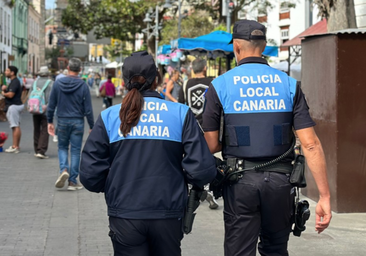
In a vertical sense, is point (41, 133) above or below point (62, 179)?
above

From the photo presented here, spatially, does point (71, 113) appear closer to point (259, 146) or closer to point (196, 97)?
point (196, 97)

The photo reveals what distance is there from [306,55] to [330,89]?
32.9 inches

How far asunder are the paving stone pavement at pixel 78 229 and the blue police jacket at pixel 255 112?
2.24 m

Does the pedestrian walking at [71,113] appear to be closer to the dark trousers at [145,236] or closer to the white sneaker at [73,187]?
the white sneaker at [73,187]

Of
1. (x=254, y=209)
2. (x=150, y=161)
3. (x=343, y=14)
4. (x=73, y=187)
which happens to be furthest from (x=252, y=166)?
(x=343, y=14)

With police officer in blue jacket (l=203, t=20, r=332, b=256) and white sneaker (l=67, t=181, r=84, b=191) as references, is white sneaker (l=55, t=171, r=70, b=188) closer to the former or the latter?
white sneaker (l=67, t=181, r=84, b=191)

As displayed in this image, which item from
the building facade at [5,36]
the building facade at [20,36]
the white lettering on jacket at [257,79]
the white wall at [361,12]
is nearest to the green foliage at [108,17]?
the building facade at [5,36]

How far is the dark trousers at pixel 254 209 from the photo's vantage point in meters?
3.94

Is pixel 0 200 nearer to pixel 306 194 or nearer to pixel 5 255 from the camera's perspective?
pixel 5 255

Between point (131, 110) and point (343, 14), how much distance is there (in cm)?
779

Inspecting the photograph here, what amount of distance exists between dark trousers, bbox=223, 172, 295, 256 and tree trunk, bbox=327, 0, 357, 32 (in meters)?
7.27

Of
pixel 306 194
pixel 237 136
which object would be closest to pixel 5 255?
pixel 237 136

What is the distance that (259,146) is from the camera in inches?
157

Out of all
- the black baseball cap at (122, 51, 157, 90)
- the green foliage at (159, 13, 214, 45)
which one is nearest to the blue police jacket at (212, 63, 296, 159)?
the black baseball cap at (122, 51, 157, 90)
